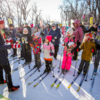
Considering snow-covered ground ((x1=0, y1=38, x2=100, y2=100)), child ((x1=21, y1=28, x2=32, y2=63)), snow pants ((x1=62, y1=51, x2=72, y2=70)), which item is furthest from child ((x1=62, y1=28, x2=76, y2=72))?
child ((x1=21, y1=28, x2=32, y2=63))

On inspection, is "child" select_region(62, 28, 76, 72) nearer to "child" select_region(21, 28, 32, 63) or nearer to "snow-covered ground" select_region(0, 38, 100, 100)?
"snow-covered ground" select_region(0, 38, 100, 100)

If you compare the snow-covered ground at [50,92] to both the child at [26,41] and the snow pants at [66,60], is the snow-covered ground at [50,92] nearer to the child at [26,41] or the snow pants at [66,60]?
the snow pants at [66,60]

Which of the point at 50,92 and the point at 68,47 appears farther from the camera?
the point at 68,47

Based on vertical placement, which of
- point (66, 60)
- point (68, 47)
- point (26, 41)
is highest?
point (26, 41)

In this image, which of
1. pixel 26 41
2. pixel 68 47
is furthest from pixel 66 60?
pixel 26 41

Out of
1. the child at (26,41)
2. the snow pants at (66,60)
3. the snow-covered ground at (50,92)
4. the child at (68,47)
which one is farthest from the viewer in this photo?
the child at (26,41)

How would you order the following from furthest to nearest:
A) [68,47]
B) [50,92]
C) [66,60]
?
[66,60]
[68,47]
[50,92]

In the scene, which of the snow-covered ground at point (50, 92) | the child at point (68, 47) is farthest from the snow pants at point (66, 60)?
the snow-covered ground at point (50, 92)

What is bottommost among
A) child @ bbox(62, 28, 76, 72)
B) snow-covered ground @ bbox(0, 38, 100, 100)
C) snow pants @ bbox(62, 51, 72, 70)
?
snow-covered ground @ bbox(0, 38, 100, 100)

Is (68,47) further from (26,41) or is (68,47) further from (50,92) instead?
(26,41)

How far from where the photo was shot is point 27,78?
3402 mm

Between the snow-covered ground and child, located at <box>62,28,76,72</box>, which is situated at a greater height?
child, located at <box>62,28,76,72</box>

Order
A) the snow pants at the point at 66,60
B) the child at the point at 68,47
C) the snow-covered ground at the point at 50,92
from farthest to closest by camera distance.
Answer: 1. the snow pants at the point at 66,60
2. the child at the point at 68,47
3. the snow-covered ground at the point at 50,92

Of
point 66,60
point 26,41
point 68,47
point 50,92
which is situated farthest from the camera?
point 26,41
